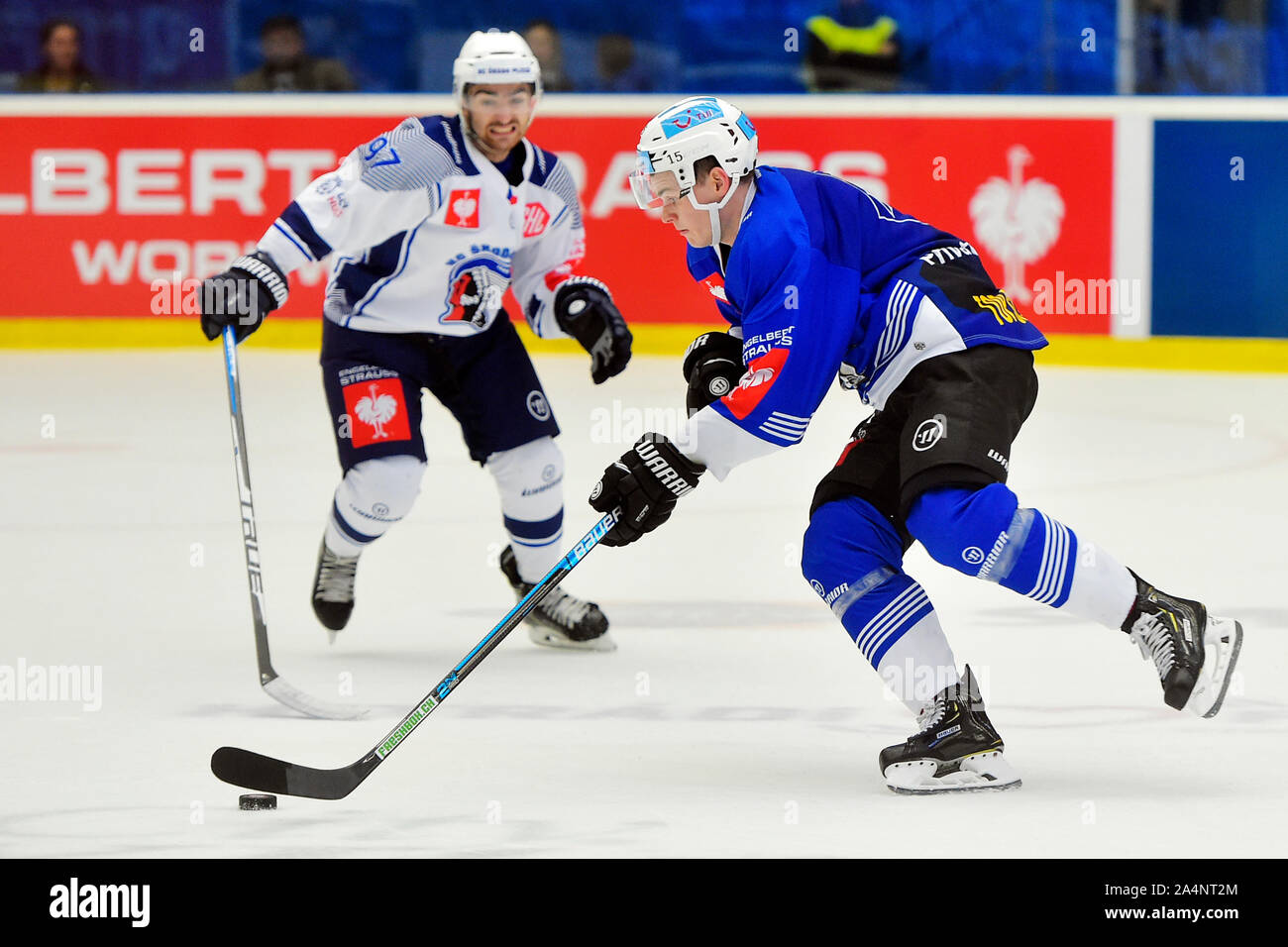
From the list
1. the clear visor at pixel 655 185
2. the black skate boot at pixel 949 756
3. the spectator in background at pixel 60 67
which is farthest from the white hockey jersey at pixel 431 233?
the spectator in background at pixel 60 67

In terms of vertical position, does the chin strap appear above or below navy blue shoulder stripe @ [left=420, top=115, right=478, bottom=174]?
below

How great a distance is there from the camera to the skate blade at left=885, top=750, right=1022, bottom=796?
133 inches

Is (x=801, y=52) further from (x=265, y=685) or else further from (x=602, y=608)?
(x=265, y=685)

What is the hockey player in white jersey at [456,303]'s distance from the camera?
14.7 feet

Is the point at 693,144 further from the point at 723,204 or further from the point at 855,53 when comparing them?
the point at 855,53

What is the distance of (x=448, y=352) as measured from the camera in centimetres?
469

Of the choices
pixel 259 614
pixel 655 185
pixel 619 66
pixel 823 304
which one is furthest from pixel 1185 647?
pixel 619 66

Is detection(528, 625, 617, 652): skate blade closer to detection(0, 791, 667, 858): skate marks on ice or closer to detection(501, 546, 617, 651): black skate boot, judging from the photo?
detection(501, 546, 617, 651): black skate boot

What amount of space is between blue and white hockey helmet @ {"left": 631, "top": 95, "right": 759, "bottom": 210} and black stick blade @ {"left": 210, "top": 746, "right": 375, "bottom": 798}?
1.01 metres

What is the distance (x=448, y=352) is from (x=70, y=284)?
5.40 m

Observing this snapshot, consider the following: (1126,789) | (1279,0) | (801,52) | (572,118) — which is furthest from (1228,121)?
(1126,789)

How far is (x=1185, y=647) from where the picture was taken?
3338 millimetres

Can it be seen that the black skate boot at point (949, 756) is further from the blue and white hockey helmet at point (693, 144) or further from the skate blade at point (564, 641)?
the skate blade at point (564, 641)

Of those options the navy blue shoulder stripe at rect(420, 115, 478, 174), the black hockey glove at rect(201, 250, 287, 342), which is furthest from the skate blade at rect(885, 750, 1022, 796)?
the navy blue shoulder stripe at rect(420, 115, 478, 174)
